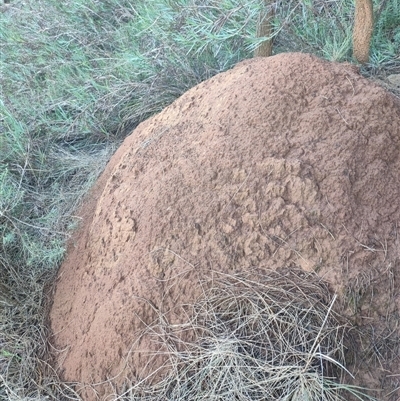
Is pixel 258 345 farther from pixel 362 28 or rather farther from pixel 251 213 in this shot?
pixel 362 28

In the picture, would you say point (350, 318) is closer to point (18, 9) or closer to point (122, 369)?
point (122, 369)

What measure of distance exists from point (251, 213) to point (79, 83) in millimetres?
2166

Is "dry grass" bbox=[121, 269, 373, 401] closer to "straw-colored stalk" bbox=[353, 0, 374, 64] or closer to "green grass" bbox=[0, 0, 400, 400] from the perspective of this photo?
"green grass" bbox=[0, 0, 400, 400]

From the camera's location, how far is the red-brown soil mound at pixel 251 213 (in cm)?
211

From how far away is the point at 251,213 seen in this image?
222cm

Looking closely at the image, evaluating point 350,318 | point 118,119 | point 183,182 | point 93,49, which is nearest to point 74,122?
point 118,119

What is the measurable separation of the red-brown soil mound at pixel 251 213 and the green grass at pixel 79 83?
0.20m

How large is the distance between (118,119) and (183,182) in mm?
1415

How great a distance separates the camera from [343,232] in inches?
83.9

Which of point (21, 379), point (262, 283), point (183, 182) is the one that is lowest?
point (21, 379)

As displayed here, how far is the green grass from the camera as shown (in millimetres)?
2662

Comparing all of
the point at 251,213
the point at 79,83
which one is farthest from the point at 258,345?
the point at 79,83

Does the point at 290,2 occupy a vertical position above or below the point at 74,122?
above

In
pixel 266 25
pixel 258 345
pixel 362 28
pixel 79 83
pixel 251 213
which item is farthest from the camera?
pixel 79 83
